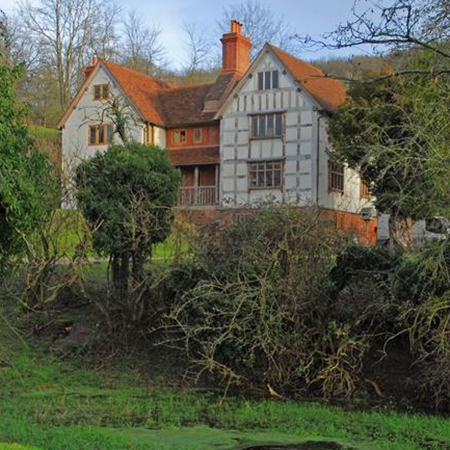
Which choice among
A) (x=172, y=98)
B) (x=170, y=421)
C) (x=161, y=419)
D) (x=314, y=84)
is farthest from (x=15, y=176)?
(x=172, y=98)

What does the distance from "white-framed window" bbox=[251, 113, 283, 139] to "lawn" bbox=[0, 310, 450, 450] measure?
22152mm

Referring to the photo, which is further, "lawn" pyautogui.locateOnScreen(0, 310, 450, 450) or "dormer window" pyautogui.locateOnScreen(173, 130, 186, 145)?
"dormer window" pyautogui.locateOnScreen(173, 130, 186, 145)

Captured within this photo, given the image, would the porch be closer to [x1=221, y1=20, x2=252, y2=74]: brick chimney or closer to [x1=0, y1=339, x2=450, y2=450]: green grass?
[x1=221, y1=20, x2=252, y2=74]: brick chimney

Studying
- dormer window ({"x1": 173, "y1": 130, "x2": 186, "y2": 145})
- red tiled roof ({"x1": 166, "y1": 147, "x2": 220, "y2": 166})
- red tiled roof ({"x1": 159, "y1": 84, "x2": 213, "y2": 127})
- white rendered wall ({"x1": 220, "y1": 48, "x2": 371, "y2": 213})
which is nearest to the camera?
white rendered wall ({"x1": 220, "y1": 48, "x2": 371, "y2": 213})

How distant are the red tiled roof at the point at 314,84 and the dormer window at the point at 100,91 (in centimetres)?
976

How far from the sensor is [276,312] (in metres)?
13.9

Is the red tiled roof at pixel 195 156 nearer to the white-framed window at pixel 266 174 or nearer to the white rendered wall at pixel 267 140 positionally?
the white rendered wall at pixel 267 140

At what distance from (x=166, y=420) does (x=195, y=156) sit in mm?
27529

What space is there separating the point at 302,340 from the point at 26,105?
6.76 meters

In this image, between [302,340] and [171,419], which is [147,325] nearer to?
[302,340]

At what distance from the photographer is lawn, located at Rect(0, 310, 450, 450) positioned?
1012 centimetres

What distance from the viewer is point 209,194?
37.8 metres

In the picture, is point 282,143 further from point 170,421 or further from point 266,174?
point 170,421

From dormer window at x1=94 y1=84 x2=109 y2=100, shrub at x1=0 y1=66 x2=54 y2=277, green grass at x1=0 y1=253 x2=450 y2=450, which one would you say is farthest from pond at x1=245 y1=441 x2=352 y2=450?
dormer window at x1=94 y1=84 x2=109 y2=100
